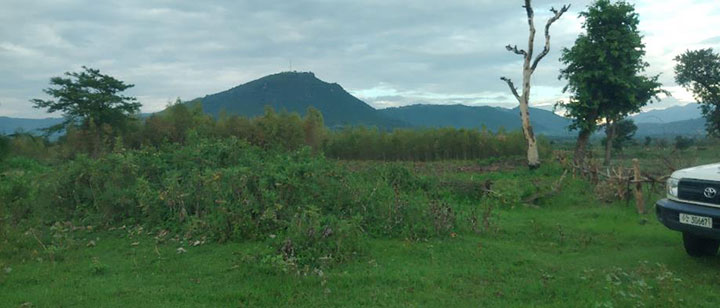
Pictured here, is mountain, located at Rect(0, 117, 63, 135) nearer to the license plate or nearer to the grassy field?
the grassy field

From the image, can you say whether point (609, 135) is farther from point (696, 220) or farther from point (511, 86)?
point (696, 220)

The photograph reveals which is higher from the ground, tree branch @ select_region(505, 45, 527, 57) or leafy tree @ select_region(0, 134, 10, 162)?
tree branch @ select_region(505, 45, 527, 57)

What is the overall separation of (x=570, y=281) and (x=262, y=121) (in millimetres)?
23765

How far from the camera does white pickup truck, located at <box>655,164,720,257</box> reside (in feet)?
17.6

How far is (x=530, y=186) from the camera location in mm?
11828

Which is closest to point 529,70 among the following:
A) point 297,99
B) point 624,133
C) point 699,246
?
point 699,246

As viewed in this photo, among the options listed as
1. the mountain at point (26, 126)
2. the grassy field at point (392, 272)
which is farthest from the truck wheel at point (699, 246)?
the mountain at point (26, 126)

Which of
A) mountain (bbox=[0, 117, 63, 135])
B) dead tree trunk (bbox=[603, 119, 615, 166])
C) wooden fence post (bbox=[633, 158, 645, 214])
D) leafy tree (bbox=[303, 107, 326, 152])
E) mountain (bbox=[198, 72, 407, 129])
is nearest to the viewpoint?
mountain (bbox=[0, 117, 63, 135])

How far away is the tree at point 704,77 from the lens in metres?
28.2

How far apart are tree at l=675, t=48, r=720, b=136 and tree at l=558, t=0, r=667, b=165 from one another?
517 inches

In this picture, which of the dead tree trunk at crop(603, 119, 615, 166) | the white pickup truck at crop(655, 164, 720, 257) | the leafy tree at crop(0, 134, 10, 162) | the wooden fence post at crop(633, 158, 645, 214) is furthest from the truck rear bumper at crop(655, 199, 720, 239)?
the dead tree trunk at crop(603, 119, 615, 166)

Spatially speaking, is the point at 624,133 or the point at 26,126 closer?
the point at 624,133

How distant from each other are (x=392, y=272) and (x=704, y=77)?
30.9 meters

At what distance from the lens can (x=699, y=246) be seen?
6238 mm
